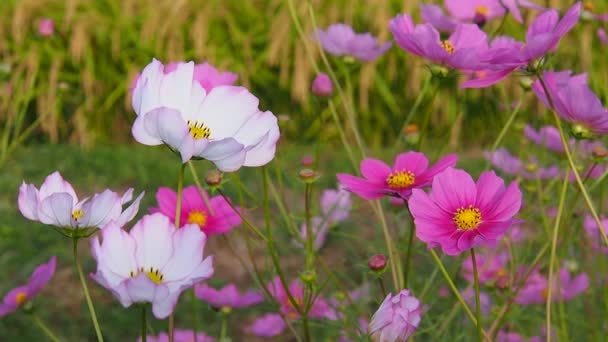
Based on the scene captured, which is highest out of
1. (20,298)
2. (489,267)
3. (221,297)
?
(20,298)

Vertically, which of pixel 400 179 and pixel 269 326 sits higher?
pixel 400 179

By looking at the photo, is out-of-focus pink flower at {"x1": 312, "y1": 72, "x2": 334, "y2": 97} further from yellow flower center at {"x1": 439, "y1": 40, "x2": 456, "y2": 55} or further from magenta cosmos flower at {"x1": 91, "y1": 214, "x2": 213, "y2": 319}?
magenta cosmos flower at {"x1": 91, "y1": 214, "x2": 213, "y2": 319}

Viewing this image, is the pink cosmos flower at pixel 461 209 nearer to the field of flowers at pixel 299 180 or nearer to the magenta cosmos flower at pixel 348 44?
the field of flowers at pixel 299 180

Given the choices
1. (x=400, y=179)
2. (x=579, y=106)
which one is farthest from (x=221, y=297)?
(x=579, y=106)

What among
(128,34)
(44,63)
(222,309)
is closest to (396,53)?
(128,34)

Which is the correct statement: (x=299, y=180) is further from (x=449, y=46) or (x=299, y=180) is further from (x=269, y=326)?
(x=269, y=326)

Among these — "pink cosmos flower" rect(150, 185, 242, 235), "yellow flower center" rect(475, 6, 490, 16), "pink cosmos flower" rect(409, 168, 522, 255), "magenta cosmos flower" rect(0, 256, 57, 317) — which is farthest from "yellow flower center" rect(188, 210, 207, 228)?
"yellow flower center" rect(475, 6, 490, 16)

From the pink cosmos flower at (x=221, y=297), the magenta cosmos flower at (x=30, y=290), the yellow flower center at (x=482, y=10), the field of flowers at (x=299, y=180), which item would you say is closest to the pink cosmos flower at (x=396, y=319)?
the field of flowers at (x=299, y=180)
